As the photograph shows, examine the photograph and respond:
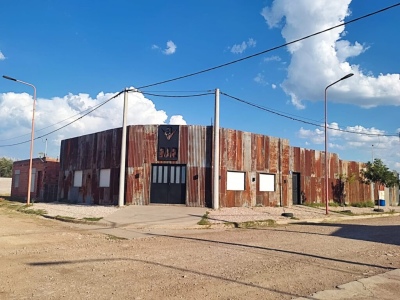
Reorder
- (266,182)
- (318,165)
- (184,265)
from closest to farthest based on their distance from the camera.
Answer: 1. (184,265)
2. (266,182)
3. (318,165)

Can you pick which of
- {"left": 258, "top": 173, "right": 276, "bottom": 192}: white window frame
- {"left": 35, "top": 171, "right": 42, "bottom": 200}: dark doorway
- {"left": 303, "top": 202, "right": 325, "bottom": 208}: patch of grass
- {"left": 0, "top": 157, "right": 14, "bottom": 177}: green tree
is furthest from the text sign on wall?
{"left": 0, "top": 157, "right": 14, "bottom": 177}: green tree

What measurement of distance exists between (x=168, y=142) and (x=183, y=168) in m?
1.92

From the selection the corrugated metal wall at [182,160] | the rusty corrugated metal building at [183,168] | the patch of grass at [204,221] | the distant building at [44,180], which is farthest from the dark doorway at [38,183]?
the patch of grass at [204,221]

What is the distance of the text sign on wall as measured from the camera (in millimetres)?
22516

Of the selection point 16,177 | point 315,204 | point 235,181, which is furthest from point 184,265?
point 16,177

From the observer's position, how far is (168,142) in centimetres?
2259

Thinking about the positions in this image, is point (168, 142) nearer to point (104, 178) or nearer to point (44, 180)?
point (104, 178)

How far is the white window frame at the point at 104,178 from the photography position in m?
24.3

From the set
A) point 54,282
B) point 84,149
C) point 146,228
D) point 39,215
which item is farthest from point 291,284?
point 84,149

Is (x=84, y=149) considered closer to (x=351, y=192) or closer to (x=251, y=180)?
(x=251, y=180)

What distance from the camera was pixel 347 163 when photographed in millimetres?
34469

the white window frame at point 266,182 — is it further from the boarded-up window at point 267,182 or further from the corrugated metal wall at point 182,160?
the corrugated metal wall at point 182,160

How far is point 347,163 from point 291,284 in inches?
1218

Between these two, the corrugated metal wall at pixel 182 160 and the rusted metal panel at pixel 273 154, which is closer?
the corrugated metal wall at pixel 182 160
